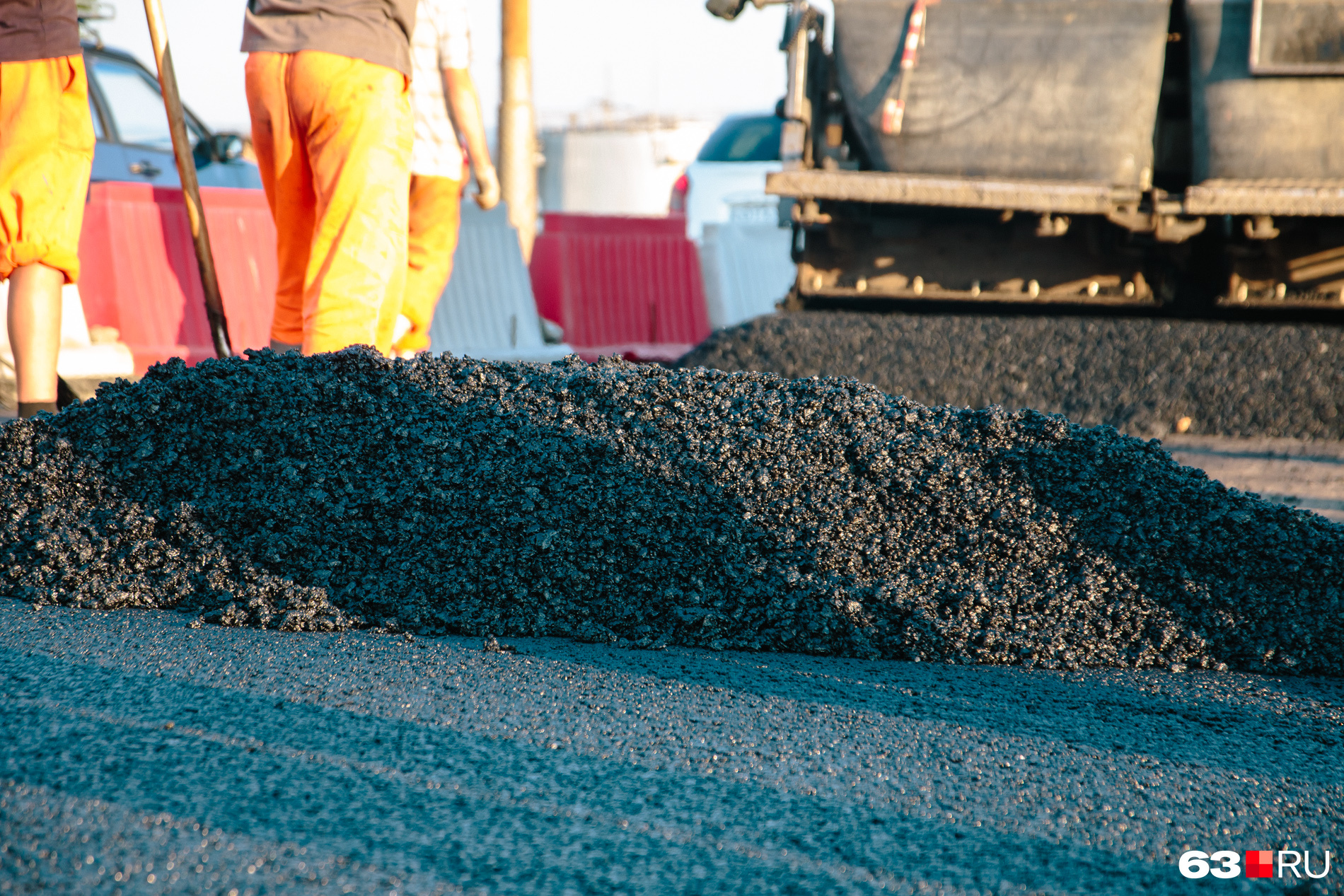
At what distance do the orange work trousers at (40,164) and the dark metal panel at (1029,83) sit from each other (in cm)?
369

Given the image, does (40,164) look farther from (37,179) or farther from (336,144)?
(336,144)

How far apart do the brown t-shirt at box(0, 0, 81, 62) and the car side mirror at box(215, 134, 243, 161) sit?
449 centimetres

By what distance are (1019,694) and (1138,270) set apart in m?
4.28

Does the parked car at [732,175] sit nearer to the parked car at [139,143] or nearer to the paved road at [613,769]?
the parked car at [139,143]

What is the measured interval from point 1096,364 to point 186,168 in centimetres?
406

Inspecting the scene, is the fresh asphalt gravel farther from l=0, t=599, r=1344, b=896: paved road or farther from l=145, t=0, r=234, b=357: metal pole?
l=145, t=0, r=234, b=357: metal pole

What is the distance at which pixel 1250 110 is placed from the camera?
4.94 m

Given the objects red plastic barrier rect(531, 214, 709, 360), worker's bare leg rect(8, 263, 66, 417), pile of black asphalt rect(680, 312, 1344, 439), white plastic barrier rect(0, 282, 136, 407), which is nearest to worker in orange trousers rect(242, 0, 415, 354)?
worker's bare leg rect(8, 263, 66, 417)

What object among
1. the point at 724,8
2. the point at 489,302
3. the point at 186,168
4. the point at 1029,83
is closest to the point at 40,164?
the point at 186,168

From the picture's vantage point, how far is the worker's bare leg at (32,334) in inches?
115

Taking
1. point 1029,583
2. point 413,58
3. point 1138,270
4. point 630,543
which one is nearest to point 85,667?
point 630,543

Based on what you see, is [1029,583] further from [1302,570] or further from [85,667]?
[85,667]

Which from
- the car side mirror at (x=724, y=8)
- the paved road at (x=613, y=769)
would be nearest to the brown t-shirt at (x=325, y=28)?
the paved road at (x=613, y=769)

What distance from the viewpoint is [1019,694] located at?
6.21 ft
